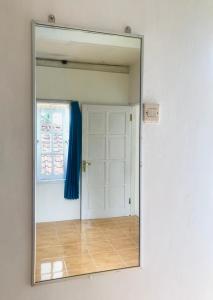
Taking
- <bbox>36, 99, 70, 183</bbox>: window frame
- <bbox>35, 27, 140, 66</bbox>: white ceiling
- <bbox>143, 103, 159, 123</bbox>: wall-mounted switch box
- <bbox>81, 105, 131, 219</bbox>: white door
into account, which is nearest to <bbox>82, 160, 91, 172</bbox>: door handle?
<bbox>81, 105, 131, 219</bbox>: white door

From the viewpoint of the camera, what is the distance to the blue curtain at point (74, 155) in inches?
57.2

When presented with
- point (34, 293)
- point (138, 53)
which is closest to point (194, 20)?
point (138, 53)

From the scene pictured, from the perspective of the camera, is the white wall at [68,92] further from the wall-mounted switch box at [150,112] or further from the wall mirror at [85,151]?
the wall-mounted switch box at [150,112]

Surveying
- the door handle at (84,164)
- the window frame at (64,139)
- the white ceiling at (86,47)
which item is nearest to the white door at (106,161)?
the door handle at (84,164)

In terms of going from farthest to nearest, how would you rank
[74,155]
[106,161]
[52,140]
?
1. [106,161]
2. [74,155]
3. [52,140]

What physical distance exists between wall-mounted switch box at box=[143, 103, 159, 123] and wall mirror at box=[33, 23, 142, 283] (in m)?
0.05

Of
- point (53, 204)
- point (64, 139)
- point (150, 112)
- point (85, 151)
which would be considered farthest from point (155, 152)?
point (53, 204)

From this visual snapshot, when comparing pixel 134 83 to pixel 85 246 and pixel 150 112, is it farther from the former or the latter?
pixel 85 246

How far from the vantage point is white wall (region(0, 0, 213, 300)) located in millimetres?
1248

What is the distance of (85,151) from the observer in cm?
152

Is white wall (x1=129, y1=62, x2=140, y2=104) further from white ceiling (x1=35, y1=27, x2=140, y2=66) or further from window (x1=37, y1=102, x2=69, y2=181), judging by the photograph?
window (x1=37, y1=102, x2=69, y2=181)

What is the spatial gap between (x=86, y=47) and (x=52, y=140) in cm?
53

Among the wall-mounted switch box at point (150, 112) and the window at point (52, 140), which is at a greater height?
the wall-mounted switch box at point (150, 112)

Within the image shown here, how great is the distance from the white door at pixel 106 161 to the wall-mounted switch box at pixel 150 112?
0.10 m
